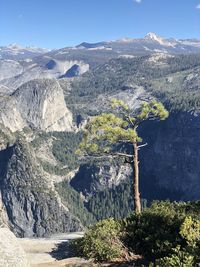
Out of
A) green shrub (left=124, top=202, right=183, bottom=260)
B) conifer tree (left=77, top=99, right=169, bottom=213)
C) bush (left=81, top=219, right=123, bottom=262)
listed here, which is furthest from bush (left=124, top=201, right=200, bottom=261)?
conifer tree (left=77, top=99, right=169, bottom=213)

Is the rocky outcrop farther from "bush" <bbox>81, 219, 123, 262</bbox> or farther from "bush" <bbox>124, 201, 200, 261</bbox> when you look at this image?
"bush" <bbox>124, 201, 200, 261</bbox>

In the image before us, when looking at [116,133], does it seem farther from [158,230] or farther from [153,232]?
[158,230]

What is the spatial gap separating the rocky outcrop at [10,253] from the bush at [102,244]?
209 inches

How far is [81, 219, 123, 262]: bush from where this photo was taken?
29625 mm

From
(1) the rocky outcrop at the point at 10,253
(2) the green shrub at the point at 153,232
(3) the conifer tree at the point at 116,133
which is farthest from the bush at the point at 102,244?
(3) the conifer tree at the point at 116,133

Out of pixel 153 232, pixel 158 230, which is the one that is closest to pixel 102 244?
pixel 153 232

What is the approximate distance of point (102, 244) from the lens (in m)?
30.0

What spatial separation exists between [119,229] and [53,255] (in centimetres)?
470

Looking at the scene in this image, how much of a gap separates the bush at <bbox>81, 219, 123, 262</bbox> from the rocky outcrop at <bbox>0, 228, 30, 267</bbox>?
5.31 m

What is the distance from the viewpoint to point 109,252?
29516mm

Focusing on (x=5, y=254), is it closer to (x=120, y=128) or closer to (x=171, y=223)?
(x=171, y=223)

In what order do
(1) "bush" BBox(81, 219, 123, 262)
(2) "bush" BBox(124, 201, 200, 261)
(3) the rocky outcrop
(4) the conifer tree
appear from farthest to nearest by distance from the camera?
(4) the conifer tree → (1) "bush" BBox(81, 219, 123, 262) → (2) "bush" BBox(124, 201, 200, 261) → (3) the rocky outcrop

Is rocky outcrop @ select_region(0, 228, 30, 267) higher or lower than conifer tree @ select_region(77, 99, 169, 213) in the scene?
lower

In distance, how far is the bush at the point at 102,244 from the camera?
29.6 meters
